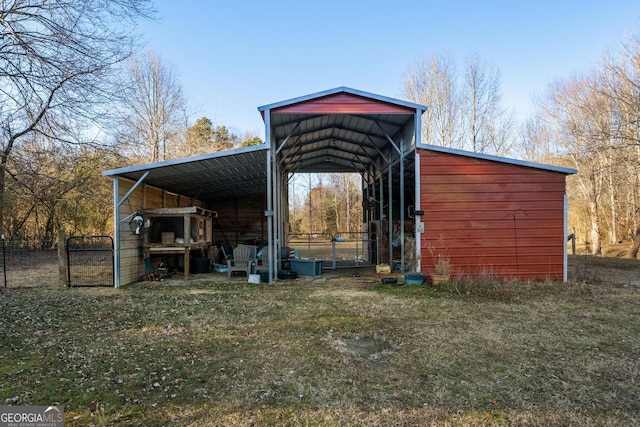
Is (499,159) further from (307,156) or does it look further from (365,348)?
(307,156)

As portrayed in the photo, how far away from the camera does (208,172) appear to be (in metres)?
10.2

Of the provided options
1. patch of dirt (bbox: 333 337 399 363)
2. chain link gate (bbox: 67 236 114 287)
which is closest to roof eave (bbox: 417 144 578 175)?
patch of dirt (bbox: 333 337 399 363)

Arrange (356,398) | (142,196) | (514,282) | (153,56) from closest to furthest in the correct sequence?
(356,398)
(514,282)
(142,196)
(153,56)

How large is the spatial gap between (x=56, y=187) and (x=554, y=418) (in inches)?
732

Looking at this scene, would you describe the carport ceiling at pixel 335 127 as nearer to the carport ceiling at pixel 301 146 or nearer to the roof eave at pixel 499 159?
the carport ceiling at pixel 301 146

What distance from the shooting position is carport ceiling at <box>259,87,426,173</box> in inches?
343

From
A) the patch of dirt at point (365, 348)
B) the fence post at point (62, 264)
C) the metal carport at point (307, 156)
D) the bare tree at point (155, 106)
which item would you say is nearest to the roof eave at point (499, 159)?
the metal carport at point (307, 156)

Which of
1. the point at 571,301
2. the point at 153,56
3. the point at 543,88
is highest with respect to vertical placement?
the point at 153,56

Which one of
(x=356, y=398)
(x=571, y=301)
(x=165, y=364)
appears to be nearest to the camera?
(x=356, y=398)

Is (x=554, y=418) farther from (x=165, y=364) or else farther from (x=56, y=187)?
(x=56, y=187)

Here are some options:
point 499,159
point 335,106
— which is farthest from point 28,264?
point 499,159

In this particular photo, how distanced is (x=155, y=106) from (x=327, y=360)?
21.5 metres

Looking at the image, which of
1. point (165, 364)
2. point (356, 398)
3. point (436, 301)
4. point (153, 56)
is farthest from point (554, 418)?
point (153, 56)

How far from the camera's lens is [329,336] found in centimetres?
456
